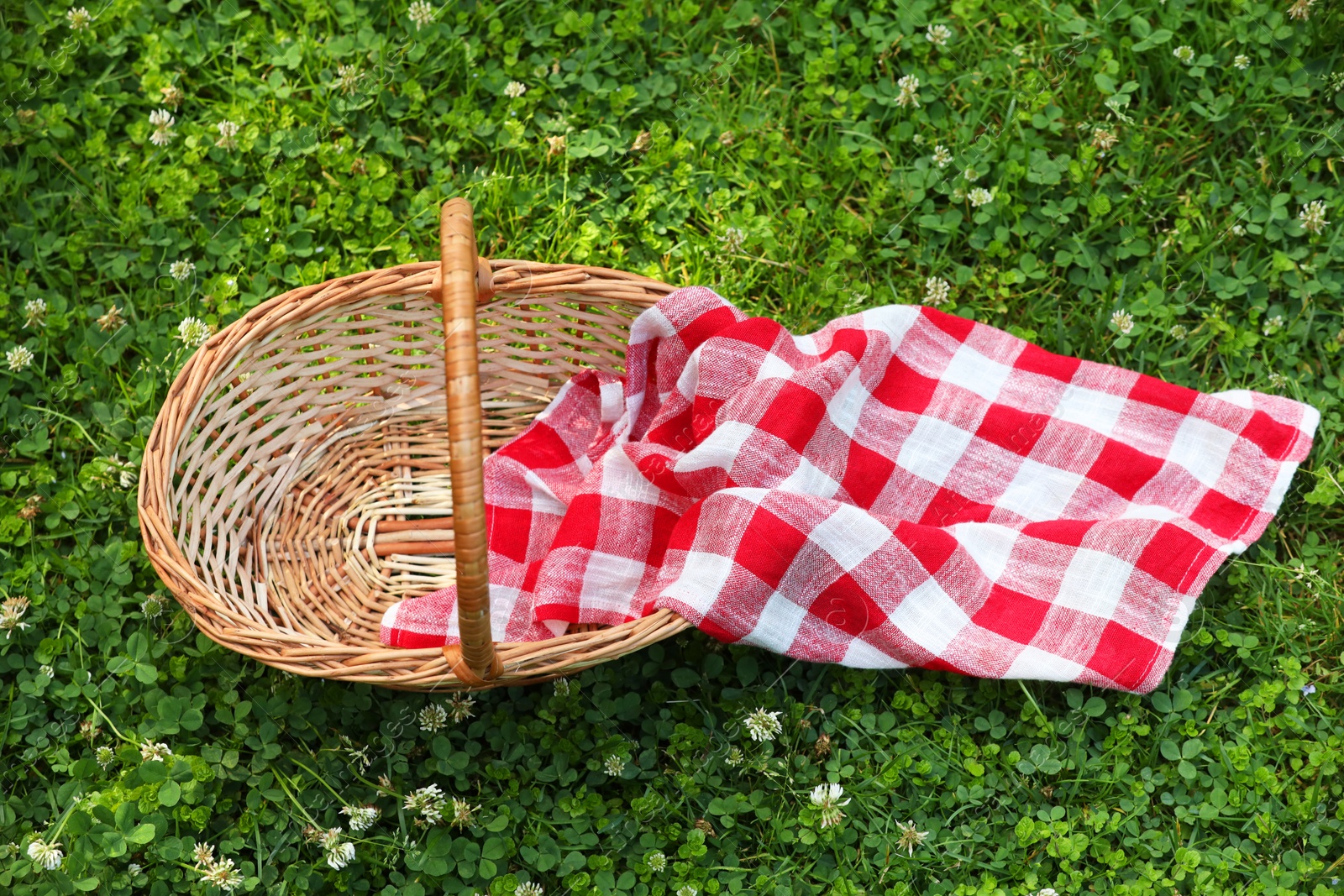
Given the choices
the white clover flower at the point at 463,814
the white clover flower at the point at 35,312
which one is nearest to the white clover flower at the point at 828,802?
the white clover flower at the point at 463,814

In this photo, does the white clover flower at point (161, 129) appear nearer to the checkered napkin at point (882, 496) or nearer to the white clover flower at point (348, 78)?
the white clover flower at point (348, 78)

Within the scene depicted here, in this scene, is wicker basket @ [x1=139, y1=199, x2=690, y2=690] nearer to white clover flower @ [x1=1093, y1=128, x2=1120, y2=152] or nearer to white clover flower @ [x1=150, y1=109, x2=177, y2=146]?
white clover flower @ [x1=150, y1=109, x2=177, y2=146]

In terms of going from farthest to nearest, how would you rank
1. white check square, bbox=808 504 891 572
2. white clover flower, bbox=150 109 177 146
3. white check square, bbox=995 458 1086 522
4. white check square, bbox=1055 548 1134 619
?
white clover flower, bbox=150 109 177 146
white check square, bbox=995 458 1086 522
white check square, bbox=1055 548 1134 619
white check square, bbox=808 504 891 572

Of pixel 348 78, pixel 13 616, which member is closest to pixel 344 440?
pixel 13 616

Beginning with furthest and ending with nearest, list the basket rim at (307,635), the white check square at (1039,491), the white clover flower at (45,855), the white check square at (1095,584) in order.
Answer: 1. the white check square at (1039,491)
2. the white check square at (1095,584)
3. the white clover flower at (45,855)
4. the basket rim at (307,635)

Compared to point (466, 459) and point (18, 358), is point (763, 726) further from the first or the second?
point (18, 358)

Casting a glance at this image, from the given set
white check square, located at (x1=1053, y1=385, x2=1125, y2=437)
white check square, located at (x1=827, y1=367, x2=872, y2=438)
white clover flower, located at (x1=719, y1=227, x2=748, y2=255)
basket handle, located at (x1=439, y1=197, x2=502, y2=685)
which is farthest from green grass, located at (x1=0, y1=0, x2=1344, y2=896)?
basket handle, located at (x1=439, y1=197, x2=502, y2=685)

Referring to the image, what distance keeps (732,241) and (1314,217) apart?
4.18 ft

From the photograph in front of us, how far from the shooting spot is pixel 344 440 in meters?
2.26

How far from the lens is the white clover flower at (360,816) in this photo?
6.20 ft

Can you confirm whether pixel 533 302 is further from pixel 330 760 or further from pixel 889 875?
pixel 889 875

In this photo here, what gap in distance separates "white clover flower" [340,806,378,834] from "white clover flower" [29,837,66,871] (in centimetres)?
45

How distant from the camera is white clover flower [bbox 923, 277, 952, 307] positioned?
2.45 meters

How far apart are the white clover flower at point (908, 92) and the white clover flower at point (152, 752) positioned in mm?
2059
